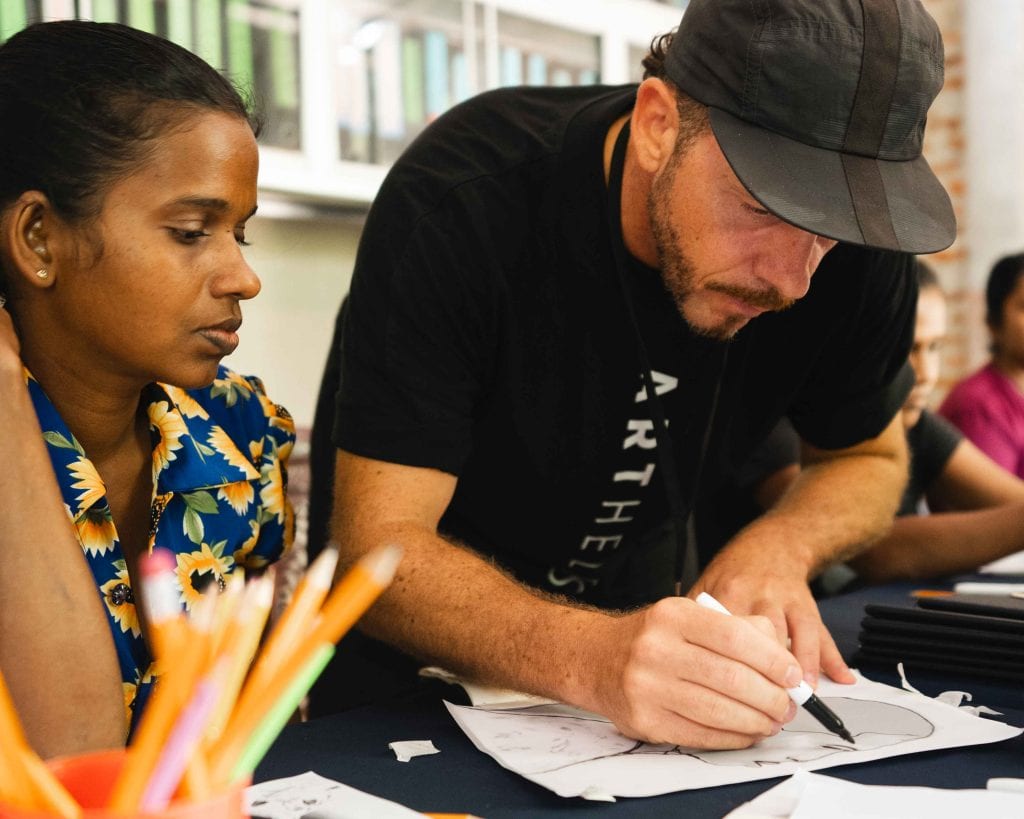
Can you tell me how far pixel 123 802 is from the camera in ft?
1.44

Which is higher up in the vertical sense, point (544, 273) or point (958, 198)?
point (544, 273)

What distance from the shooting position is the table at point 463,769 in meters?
0.72

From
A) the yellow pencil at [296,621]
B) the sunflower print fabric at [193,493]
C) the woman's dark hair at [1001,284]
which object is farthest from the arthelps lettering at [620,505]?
the woman's dark hair at [1001,284]

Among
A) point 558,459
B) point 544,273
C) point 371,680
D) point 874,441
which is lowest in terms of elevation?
point 371,680

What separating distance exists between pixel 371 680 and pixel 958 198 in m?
3.73

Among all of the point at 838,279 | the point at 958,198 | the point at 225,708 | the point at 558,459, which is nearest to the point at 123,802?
the point at 225,708

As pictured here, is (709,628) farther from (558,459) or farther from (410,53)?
(410,53)

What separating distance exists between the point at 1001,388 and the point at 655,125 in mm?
2279

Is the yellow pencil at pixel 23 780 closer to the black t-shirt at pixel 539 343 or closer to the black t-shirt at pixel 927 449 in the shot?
the black t-shirt at pixel 539 343

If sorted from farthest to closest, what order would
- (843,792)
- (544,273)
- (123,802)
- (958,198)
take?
(958,198)
(544,273)
(843,792)
(123,802)

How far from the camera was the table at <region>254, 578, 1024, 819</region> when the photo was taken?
724mm

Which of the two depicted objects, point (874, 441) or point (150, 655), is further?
point (874, 441)

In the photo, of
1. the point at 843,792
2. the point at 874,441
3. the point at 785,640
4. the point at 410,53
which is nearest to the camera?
the point at 843,792

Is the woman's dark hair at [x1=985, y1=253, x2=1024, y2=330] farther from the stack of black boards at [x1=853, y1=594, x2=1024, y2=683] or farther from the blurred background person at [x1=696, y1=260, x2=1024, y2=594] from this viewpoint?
the stack of black boards at [x1=853, y1=594, x2=1024, y2=683]
